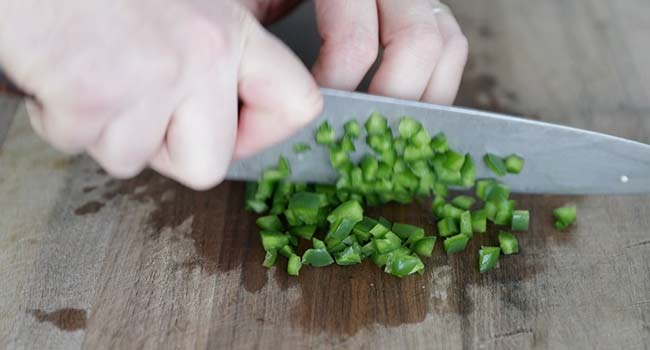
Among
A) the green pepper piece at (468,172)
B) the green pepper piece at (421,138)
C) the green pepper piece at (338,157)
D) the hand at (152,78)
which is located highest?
the hand at (152,78)

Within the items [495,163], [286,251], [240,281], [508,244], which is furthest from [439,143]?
[240,281]

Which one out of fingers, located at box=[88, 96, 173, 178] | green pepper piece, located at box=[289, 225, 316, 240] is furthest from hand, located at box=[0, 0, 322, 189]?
green pepper piece, located at box=[289, 225, 316, 240]

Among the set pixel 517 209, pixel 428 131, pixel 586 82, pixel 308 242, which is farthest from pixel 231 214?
pixel 586 82

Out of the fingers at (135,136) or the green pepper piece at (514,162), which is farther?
the green pepper piece at (514,162)

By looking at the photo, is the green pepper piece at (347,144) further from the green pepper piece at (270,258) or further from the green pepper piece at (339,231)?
the green pepper piece at (270,258)

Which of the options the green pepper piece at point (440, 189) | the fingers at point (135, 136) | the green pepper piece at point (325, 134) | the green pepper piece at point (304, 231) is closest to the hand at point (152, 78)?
the fingers at point (135, 136)

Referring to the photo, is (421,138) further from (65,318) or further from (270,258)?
(65,318)
